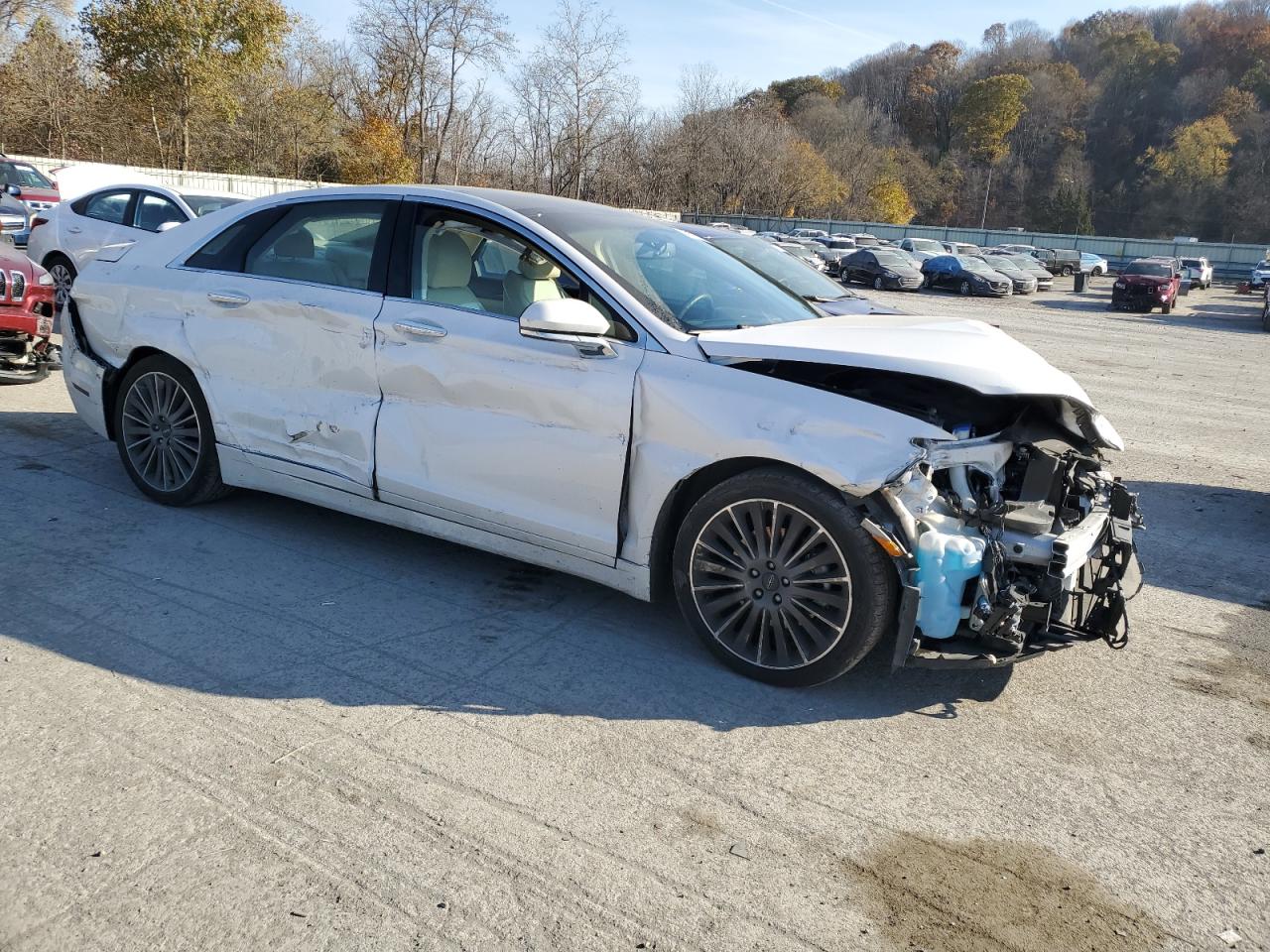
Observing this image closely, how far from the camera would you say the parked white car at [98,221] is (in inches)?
474

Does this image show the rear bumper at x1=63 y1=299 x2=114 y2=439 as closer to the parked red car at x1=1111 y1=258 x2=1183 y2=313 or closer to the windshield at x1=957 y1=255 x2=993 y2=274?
the parked red car at x1=1111 y1=258 x2=1183 y2=313

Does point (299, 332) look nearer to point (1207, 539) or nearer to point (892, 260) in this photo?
point (1207, 539)

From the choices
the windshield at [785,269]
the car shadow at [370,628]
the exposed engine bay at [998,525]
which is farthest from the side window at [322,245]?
the windshield at [785,269]

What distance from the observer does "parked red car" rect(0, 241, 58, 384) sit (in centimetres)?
838

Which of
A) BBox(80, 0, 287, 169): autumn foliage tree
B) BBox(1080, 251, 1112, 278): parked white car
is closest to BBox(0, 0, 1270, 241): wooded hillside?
BBox(80, 0, 287, 169): autumn foliage tree

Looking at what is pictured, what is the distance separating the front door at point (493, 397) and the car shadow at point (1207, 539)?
10.6 ft

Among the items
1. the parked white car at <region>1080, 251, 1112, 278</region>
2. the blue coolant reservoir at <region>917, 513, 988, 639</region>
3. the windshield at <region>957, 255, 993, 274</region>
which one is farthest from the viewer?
the parked white car at <region>1080, 251, 1112, 278</region>

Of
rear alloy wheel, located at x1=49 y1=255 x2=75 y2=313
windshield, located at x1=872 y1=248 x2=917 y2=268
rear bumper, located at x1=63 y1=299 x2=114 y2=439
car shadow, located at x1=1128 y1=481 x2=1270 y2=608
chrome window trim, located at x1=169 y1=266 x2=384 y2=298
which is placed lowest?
car shadow, located at x1=1128 y1=481 x2=1270 y2=608

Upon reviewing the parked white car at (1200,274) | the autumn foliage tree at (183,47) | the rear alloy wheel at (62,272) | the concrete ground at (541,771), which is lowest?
the concrete ground at (541,771)

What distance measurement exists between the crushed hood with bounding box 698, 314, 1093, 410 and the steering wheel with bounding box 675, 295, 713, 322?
0.17 meters

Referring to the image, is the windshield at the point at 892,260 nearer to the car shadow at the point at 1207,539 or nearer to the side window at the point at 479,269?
the car shadow at the point at 1207,539

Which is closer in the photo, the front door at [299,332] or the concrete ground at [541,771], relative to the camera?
the concrete ground at [541,771]

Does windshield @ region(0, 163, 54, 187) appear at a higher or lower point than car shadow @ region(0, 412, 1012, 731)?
higher

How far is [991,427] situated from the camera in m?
4.14
